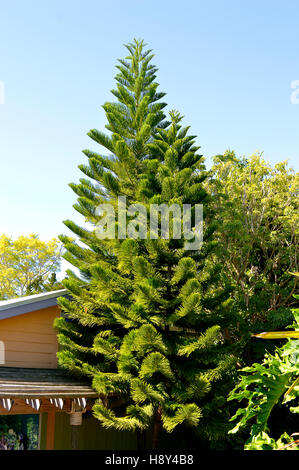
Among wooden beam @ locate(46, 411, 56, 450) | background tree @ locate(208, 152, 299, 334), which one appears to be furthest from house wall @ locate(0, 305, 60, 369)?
background tree @ locate(208, 152, 299, 334)

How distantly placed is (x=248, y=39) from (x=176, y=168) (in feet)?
9.16

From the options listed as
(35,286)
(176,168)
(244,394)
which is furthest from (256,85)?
(35,286)

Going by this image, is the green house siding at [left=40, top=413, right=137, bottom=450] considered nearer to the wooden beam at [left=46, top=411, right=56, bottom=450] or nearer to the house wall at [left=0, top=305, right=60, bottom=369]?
the wooden beam at [left=46, top=411, right=56, bottom=450]

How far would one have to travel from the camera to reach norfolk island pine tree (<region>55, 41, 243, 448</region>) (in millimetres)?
6992

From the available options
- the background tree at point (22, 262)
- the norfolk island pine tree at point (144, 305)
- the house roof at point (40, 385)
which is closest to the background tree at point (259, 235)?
the norfolk island pine tree at point (144, 305)

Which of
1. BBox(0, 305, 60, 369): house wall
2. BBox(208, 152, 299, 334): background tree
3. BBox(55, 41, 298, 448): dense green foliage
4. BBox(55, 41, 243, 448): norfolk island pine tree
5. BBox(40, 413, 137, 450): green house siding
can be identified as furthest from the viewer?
BBox(208, 152, 299, 334): background tree

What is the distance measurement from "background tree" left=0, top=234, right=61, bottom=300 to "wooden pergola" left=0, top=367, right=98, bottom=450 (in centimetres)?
1613

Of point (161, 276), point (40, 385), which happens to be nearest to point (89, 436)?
point (40, 385)

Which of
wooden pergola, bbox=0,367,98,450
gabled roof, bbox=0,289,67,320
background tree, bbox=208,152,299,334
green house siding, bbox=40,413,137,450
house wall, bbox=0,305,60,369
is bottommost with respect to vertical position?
green house siding, bbox=40,413,137,450

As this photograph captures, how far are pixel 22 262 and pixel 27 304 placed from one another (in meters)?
16.9

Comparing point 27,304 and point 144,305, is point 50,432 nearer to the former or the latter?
point 27,304

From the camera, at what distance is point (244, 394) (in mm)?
3221

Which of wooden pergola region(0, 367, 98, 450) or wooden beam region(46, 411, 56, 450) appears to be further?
wooden beam region(46, 411, 56, 450)

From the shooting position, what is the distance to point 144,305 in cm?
745
